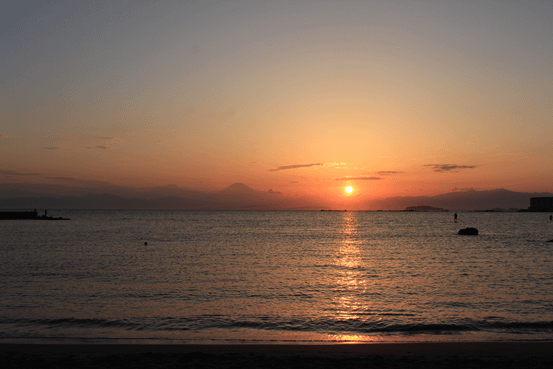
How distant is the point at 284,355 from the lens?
13.7 metres

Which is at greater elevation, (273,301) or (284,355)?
(284,355)

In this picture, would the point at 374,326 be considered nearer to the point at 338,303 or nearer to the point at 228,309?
the point at 338,303

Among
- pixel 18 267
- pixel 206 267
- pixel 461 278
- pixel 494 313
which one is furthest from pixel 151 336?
pixel 18 267

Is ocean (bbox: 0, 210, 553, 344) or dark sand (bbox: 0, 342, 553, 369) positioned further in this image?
ocean (bbox: 0, 210, 553, 344)

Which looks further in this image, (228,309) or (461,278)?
(461,278)

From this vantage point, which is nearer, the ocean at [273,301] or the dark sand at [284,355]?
the dark sand at [284,355]

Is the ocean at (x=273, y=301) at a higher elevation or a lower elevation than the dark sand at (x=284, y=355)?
lower

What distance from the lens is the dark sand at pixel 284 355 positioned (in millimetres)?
12602

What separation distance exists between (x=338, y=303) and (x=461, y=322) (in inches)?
255

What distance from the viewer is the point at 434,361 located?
510 inches

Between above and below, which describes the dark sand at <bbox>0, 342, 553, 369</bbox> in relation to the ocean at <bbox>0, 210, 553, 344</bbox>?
above

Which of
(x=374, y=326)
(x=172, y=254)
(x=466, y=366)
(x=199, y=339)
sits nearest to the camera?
(x=466, y=366)

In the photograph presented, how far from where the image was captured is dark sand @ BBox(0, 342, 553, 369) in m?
12.6

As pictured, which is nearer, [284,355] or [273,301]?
[284,355]
